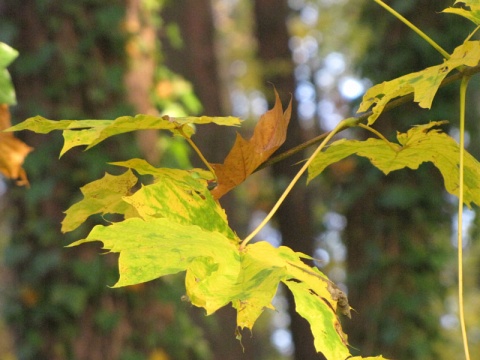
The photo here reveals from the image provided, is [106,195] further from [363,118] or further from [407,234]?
[407,234]

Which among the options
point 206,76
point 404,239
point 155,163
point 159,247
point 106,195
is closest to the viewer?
point 159,247

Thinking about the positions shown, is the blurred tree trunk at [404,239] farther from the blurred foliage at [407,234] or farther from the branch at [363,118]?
the branch at [363,118]

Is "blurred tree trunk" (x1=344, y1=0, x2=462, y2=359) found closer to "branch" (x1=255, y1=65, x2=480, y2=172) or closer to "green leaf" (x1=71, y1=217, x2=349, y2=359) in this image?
"branch" (x1=255, y1=65, x2=480, y2=172)

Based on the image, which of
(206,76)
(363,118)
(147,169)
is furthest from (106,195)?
(206,76)

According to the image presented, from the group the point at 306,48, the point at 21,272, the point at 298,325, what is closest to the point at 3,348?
the point at 306,48

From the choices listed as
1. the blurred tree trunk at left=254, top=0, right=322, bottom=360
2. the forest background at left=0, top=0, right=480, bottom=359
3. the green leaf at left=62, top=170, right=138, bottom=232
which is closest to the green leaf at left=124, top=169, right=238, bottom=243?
the green leaf at left=62, top=170, right=138, bottom=232

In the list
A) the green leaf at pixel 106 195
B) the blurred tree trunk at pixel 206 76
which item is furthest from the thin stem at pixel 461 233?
the blurred tree trunk at pixel 206 76

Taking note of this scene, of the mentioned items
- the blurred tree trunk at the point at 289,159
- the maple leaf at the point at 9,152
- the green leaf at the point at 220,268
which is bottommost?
the blurred tree trunk at the point at 289,159
